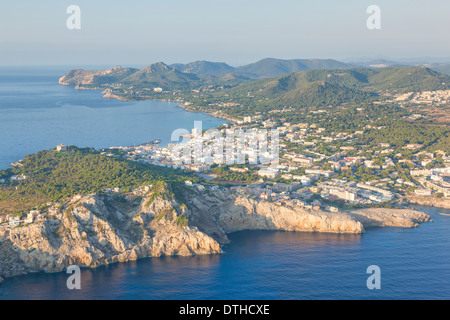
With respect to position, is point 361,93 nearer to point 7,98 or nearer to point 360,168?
point 360,168

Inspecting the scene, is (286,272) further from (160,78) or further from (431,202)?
(160,78)

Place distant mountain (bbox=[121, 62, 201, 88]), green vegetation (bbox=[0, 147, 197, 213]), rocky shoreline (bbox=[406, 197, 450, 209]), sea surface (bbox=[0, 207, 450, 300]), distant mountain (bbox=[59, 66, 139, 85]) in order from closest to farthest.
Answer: sea surface (bbox=[0, 207, 450, 300])
green vegetation (bbox=[0, 147, 197, 213])
rocky shoreline (bbox=[406, 197, 450, 209])
distant mountain (bbox=[121, 62, 201, 88])
distant mountain (bbox=[59, 66, 139, 85])

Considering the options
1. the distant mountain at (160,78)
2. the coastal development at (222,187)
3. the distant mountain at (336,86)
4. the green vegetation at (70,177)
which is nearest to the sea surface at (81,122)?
the coastal development at (222,187)

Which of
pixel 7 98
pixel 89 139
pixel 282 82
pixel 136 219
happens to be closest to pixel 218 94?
A: pixel 282 82

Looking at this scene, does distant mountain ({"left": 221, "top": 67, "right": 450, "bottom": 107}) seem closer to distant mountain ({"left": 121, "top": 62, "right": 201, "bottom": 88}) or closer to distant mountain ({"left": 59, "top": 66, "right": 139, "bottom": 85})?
distant mountain ({"left": 121, "top": 62, "right": 201, "bottom": 88})

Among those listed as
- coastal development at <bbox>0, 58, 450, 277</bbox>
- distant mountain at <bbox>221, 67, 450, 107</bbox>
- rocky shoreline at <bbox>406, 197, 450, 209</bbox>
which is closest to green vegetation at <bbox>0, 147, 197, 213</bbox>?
coastal development at <bbox>0, 58, 450, 277</bbox>

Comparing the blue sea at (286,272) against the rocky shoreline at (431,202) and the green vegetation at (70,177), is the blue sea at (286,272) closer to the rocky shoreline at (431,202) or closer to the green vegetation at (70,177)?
the rocky shoreline at (431,202)
